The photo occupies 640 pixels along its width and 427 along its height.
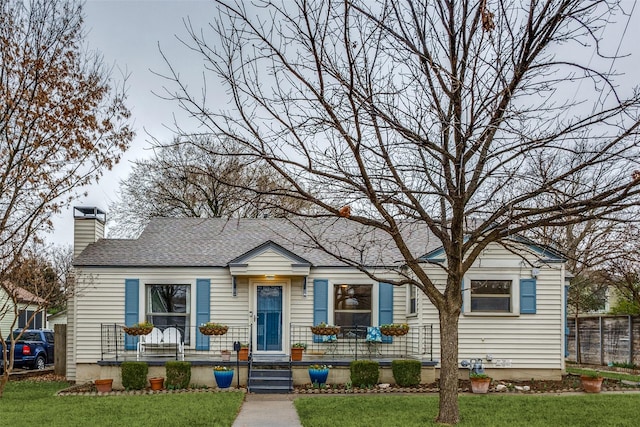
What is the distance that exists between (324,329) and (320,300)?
116cm

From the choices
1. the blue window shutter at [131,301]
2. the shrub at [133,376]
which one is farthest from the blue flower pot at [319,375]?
the blue window shutter at [131,301]

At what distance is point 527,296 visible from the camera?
1683 centimetres

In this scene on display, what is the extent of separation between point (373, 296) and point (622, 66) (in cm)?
1009

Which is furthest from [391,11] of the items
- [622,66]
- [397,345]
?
[397,345]

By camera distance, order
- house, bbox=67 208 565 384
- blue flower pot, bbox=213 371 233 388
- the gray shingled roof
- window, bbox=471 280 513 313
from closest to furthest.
A: blue flower pot, bbox=213 371 233 388
house, bbox=67 208 565 384
window, bbox=471 280 513 313
the gray shingled roof

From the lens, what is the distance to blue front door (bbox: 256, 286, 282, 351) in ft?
58.5

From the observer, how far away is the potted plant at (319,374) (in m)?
15.5

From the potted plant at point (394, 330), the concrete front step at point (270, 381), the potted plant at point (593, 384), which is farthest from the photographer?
the potted plant at point (394, 330)

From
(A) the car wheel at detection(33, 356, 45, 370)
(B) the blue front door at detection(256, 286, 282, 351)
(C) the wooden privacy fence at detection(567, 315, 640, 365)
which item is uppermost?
(B) the blue front door at detection(256, 286, 282, 351)

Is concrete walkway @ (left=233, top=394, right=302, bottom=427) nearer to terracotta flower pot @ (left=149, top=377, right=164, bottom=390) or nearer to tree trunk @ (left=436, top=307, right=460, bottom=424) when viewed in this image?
tree trunk @ (left=436, top=307, right=460, bottom=424)

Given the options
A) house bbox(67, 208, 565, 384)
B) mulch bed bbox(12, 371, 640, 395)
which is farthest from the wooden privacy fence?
house bbox(67, 208, 565, 384)

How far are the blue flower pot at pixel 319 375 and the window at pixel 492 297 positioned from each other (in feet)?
13.5

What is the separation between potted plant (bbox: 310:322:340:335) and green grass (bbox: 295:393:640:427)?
3232mm

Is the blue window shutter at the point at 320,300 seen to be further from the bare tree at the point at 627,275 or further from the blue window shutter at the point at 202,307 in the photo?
the bare tree at the point at 627,275
